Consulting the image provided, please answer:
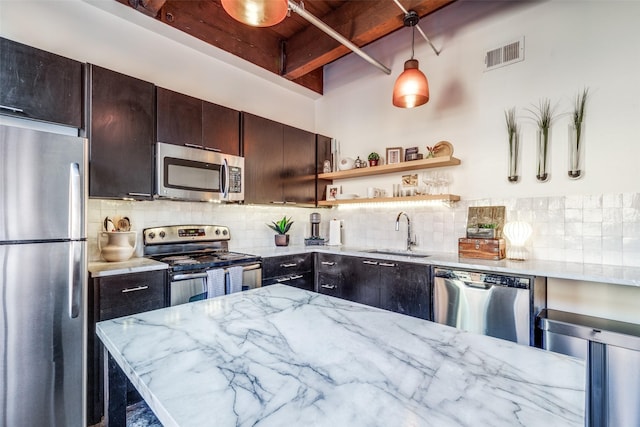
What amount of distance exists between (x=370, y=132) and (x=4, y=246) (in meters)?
3.36

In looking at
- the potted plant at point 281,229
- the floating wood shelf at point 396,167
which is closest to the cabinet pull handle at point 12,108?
the potted plant at point 281,229

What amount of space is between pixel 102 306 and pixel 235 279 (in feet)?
2.95

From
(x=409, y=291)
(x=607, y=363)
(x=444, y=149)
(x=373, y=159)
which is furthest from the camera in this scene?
(x=373, y=159)

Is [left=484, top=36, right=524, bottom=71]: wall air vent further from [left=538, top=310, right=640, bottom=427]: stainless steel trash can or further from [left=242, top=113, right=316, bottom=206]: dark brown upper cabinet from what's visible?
[left=538, top=310, right=640, bottom=427]: stainless steel trash can

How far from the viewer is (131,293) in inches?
83.6

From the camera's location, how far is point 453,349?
2.95 feet

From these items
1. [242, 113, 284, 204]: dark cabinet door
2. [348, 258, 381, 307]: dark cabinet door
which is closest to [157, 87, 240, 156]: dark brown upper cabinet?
[242, 113, 284, 204]: dark cabinet door

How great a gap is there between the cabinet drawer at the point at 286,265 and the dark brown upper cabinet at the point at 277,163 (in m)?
0.63

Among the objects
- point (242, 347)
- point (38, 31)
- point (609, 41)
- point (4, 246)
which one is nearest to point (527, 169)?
point (609, 41)

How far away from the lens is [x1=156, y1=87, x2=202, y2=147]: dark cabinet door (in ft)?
8.47

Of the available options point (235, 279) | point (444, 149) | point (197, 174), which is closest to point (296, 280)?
point (235, 279)

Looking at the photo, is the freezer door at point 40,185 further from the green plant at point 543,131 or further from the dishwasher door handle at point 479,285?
the green plant at point 543,131

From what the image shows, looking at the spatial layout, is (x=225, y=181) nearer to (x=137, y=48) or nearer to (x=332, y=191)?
(x=137, y=48)

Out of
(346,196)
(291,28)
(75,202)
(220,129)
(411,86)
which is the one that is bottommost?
(75,202)
